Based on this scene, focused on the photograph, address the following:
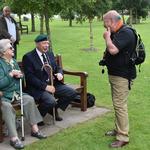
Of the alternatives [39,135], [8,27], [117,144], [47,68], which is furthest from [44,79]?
[8,27]

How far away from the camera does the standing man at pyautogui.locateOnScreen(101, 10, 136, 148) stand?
616cm

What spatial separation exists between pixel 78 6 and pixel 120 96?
7312 mm

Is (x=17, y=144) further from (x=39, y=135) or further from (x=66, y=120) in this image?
(x=66, y=120)

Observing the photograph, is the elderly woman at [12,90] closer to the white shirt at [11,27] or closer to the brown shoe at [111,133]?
the brown shoe at [111,133]

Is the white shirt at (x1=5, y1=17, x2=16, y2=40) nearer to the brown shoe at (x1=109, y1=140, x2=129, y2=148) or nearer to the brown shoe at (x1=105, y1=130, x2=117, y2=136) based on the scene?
the brown shoe at (x1=105, y1=130, x2=117, y2=136)

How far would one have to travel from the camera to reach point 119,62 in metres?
6.30

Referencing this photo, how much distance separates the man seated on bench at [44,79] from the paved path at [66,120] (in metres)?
0.18

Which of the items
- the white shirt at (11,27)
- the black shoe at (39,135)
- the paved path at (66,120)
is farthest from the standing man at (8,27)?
the black shoe at (39,135)

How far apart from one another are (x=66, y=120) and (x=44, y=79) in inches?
35.0

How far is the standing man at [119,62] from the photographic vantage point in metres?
6.16

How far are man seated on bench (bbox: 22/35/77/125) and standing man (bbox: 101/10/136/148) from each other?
120 cm

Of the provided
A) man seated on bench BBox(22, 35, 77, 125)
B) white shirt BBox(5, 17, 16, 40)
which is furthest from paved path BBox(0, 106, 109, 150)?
white shirt BBox(5, 17, 16, 40)

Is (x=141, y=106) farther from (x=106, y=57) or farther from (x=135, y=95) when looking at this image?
(x=106, y=57)

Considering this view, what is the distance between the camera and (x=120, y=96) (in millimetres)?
6398
